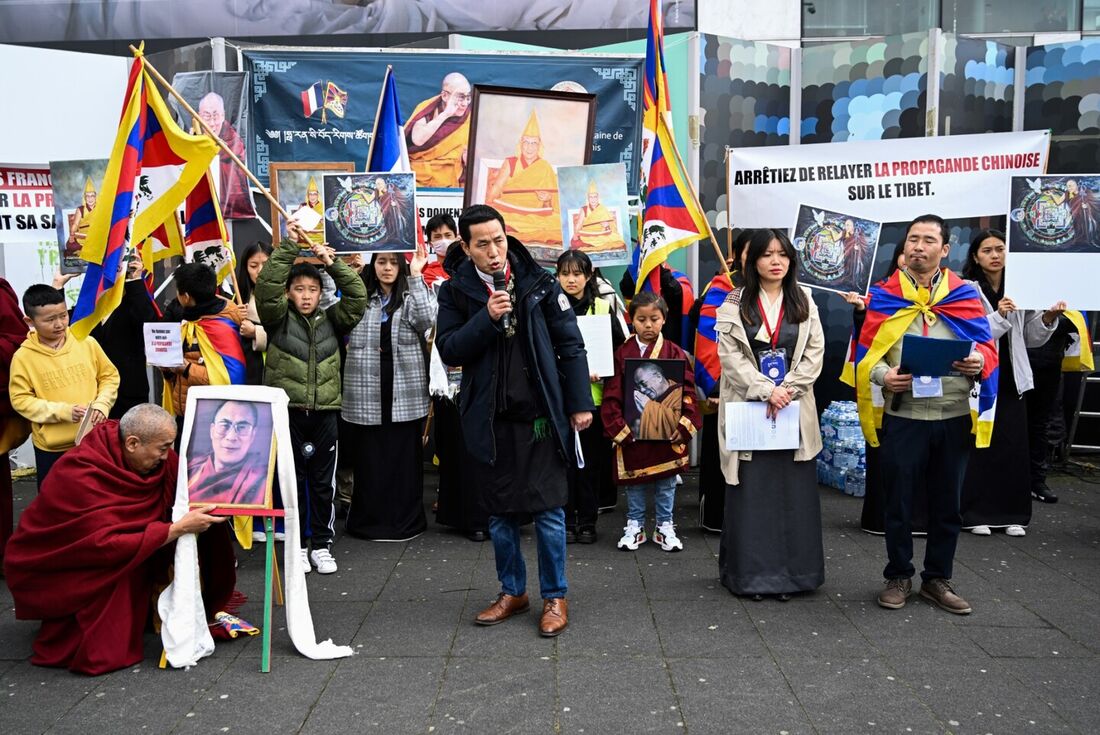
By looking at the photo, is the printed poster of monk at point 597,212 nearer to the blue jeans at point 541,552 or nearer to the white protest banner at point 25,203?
the blue jeans at point 541,552

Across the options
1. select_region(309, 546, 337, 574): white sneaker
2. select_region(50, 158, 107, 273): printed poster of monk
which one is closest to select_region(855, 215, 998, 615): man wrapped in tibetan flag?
select_region(309, 546, 337, 574): white sneaker

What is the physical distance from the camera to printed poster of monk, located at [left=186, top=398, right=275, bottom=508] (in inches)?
171

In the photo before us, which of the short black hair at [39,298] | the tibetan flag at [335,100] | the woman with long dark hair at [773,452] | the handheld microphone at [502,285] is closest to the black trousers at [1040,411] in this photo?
the woman with long dark hair at [773,452]

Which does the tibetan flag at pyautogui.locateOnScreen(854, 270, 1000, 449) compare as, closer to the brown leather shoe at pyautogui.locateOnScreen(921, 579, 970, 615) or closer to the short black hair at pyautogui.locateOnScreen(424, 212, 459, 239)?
the brown leather shoe at pyautogui.locateOnScreen(921, 579, 970, 615)

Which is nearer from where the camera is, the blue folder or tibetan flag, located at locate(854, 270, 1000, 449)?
the blue folder

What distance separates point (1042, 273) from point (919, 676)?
118 inches

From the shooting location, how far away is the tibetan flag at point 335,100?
8.34 metres

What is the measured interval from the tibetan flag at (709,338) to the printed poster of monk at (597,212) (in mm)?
776

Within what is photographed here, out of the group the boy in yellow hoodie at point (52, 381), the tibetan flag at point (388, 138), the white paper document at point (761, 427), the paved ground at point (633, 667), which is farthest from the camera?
the tibetan flag at point (388, 138)

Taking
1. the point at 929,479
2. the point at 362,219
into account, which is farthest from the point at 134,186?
the point at 929,479

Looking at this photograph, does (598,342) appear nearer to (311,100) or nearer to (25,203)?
(311,100)

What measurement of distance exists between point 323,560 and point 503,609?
144cm

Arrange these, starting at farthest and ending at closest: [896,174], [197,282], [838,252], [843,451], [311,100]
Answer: [311,100] → [843,451] → [896,174] → [838,252] → [197,282]

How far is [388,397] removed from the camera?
6438mm
